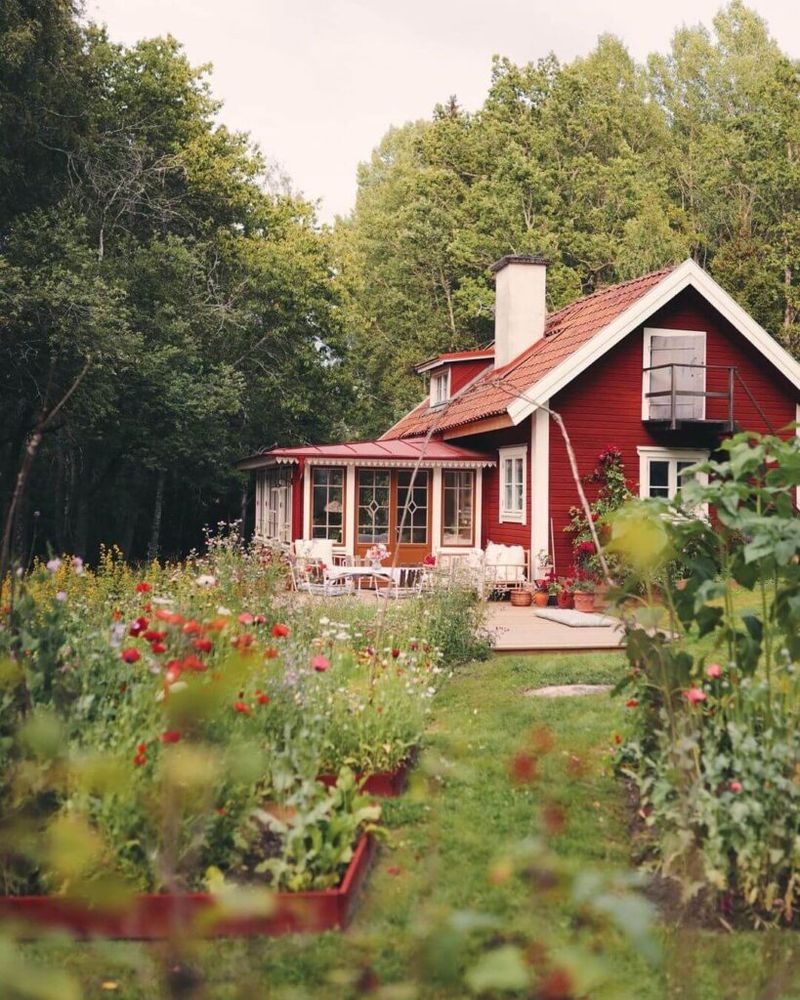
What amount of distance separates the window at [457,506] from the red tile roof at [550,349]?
957 mm

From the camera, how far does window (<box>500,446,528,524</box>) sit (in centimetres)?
1689

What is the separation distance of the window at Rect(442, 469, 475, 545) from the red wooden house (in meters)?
0.02

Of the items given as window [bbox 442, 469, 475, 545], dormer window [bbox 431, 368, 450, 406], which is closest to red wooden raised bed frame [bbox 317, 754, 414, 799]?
window [bbox 442, 469, 475, 545]

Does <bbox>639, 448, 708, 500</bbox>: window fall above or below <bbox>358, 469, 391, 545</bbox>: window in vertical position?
above

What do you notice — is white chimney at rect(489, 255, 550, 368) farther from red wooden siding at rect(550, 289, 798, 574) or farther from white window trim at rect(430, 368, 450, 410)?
red wooden siding at rect(550, 289, 798, 574)

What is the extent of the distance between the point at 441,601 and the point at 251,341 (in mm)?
15462

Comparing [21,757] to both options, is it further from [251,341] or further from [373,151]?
[373,151]

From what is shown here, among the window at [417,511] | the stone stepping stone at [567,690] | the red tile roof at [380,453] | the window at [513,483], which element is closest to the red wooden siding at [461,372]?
the red tile roof at [380,453]

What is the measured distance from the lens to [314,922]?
12.0 feet

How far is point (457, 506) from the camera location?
60.2 ft

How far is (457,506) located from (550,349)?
307cm

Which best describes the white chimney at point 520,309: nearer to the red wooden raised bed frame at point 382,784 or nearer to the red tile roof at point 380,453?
the red tile roof at point 380,453

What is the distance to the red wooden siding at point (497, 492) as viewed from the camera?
54.9ft

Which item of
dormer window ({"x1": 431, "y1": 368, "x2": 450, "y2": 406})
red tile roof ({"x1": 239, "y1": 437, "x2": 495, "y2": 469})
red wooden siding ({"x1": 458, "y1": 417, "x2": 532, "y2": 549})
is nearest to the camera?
red wooden siding ({"x1": 458, "y1": 417, "x2": 532, "y2": 549})
